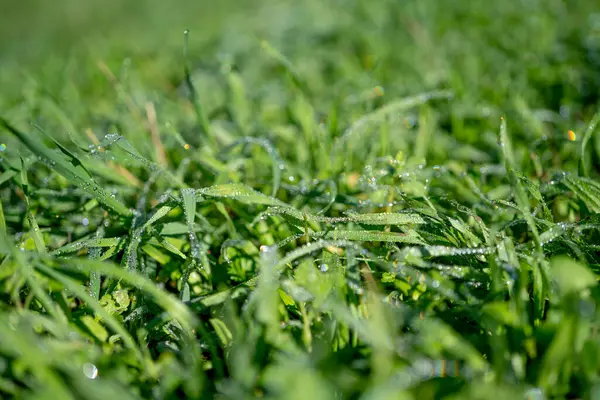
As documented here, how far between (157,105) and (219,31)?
150cm

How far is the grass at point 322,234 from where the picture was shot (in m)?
0.80

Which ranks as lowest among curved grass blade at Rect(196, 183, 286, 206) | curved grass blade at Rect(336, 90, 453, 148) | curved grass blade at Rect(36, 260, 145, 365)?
curved grass blade at Rect(36, 260, 145, 365)

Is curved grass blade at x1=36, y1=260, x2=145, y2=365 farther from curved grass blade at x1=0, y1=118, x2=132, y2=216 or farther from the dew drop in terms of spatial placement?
curved grass blade at x1=0, y1=118, x2=132, y2=216

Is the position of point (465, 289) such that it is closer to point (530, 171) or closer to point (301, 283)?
point (301, 283)

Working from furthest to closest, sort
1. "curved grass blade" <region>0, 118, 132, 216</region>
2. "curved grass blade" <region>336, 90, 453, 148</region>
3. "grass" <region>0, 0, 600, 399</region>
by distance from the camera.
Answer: "curved grass blade" <region>336, 90, 453, 148</region> < "curved grass blade" <region>0, 118, 132, 216</region> < "grass" <region>0, 0, 600, 399</region>

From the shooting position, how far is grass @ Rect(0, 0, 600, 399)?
798 millimetres

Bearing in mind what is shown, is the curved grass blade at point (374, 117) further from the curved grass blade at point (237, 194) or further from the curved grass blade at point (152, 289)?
the curved grass blade at point (152, 289)

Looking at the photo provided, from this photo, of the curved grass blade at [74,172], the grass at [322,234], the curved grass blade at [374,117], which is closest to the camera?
the grass at [322,234]

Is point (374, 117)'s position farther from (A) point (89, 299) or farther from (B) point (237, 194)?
(A) point (89, 299)

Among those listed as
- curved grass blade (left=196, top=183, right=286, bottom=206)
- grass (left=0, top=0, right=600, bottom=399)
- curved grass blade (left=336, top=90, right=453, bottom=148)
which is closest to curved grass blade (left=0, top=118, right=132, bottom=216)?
grass (left=0, top=0, right=600, bottom=399)

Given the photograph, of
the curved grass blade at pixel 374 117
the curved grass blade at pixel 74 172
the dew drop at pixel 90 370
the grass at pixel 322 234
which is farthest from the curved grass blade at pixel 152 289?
the curved grass blade at pixel 374 117

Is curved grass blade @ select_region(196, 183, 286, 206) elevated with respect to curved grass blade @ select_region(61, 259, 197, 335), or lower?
elevated

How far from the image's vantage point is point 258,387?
831 millimetres

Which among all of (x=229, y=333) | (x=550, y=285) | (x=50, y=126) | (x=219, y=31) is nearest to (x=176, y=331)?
(x=229, y=333)
